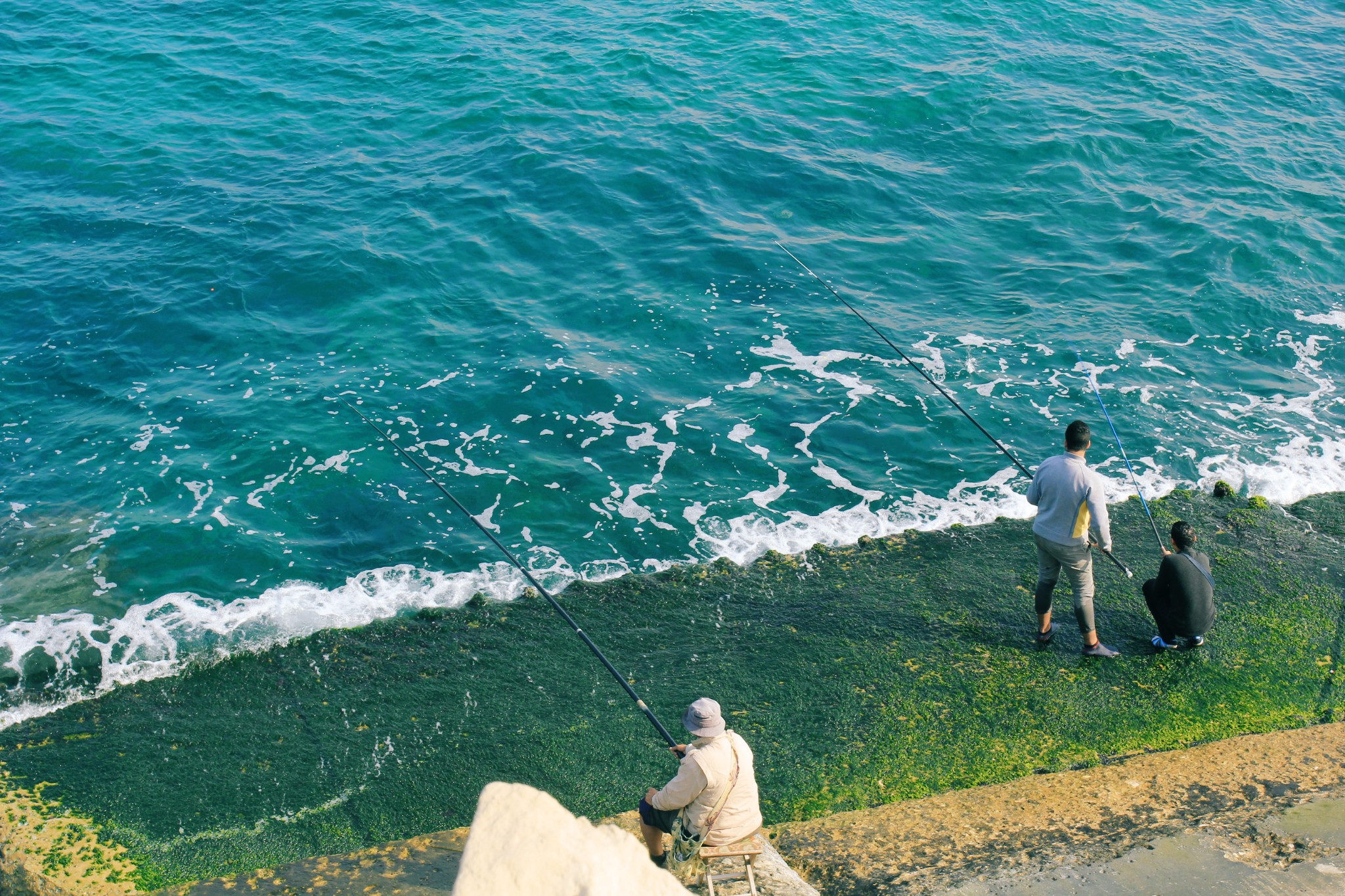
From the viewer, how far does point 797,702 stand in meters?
7.09

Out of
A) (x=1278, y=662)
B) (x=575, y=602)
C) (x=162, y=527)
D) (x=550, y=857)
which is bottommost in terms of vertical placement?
(x=162, y=527)

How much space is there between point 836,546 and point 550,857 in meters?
5.64

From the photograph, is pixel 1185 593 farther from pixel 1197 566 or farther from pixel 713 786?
pixel 713 786

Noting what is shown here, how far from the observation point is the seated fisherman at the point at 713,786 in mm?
4941

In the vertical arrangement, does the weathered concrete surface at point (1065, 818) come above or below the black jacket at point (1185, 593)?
below

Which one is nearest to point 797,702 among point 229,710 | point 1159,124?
point 229,710

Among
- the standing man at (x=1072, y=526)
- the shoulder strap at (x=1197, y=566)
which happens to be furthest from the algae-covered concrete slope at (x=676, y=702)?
A: the shoulder strap at (x=1197, y=566)

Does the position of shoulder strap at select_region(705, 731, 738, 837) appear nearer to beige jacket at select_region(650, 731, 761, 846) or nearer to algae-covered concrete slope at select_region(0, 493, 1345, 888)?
beige jacket at select_region(650, 731, 761, 846)

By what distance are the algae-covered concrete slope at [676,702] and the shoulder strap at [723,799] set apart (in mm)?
1306

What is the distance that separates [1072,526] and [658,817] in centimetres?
364

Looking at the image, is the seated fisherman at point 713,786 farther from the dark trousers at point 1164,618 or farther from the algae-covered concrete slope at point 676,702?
the dark trousers at point 1164,618

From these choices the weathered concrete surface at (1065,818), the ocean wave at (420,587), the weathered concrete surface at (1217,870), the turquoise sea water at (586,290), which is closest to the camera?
the weathered concrete surface at (1217,870)

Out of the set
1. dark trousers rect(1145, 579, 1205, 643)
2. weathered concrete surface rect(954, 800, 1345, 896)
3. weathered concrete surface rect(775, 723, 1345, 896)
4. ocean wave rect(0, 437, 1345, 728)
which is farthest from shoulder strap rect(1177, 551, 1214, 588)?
ocean wave rect(0, 437, 1345, 728)

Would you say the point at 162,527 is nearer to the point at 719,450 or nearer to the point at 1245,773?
the point at 719,450
